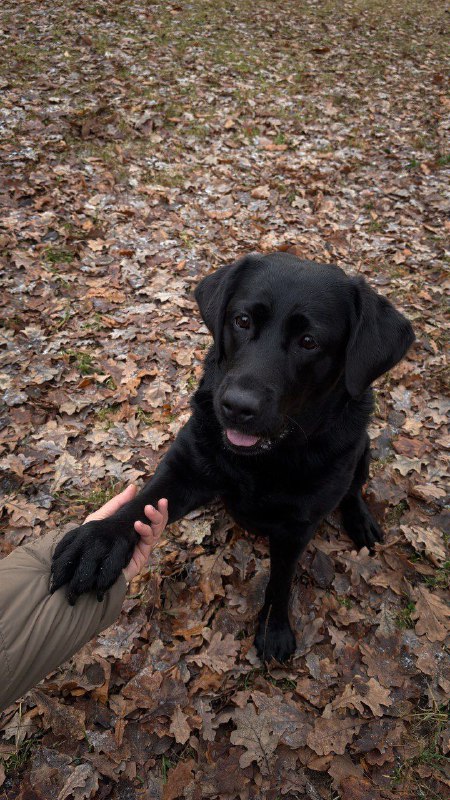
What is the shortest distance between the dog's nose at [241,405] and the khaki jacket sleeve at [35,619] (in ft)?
2.78

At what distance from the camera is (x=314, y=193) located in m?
6.26

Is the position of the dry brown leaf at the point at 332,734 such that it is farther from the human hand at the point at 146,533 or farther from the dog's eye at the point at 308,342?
the dog's eye at the point at 308,342

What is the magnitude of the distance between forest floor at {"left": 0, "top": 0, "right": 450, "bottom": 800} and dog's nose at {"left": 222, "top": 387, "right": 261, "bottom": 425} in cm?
133

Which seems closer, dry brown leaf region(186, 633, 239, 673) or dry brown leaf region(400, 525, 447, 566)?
dry brown leaf region(186, 633, 239, 673)

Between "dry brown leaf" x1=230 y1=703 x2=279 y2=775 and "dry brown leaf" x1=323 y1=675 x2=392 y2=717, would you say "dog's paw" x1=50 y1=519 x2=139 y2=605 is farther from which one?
"dry brown leaf" x1=323 y1=675 x2=392 y2=717

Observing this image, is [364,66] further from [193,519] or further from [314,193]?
[193,519]

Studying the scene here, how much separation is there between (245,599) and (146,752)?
918mm

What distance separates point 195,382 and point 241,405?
6.67 feet

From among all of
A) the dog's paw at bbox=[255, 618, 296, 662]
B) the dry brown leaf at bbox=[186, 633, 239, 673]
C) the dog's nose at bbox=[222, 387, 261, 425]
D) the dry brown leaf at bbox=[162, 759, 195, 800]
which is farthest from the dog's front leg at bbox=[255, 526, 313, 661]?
the dog's nose at bbox=[222, 387, 261, 425]

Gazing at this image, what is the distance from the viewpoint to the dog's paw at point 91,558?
1741 millimetres

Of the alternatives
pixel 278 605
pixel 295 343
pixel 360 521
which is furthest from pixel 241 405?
pixel 360 521

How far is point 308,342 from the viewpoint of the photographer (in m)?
2.19

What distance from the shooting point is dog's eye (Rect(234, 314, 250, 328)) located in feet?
7.42

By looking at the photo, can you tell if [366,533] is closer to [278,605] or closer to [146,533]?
[278,605]
